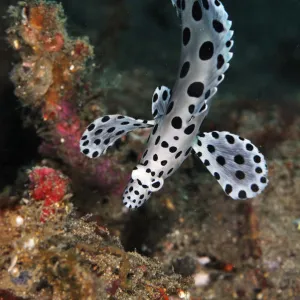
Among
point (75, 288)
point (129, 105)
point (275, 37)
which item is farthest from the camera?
point (275, 37)

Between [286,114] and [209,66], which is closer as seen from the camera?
[209,66]

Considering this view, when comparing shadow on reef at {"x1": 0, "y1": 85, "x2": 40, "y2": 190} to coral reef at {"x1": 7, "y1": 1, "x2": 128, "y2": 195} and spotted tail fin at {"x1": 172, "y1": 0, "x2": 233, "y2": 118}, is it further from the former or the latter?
spotted tail fin at {"x1": 172, "y1": 0, "x2": 233, "y2": 118}

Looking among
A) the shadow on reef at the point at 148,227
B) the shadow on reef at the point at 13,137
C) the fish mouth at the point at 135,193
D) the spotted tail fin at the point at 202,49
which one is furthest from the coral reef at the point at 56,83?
the spotted tail fin at the point at 202,49

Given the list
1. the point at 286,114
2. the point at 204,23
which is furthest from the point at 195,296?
the point at 204,23

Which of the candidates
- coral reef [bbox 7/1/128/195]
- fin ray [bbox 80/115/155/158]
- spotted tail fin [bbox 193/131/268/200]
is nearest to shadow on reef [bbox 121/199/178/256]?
coral reef [bbox 7/1/128/195]

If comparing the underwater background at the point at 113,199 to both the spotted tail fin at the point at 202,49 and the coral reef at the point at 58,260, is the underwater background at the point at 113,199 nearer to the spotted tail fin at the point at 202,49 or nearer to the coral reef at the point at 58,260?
the coral reef at the point at 58,260

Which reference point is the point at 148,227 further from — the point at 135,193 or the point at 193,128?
the point at 193,128

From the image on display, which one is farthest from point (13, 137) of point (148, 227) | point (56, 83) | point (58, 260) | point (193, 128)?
point (58, 260)

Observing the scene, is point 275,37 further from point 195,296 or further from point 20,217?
point 20,217
